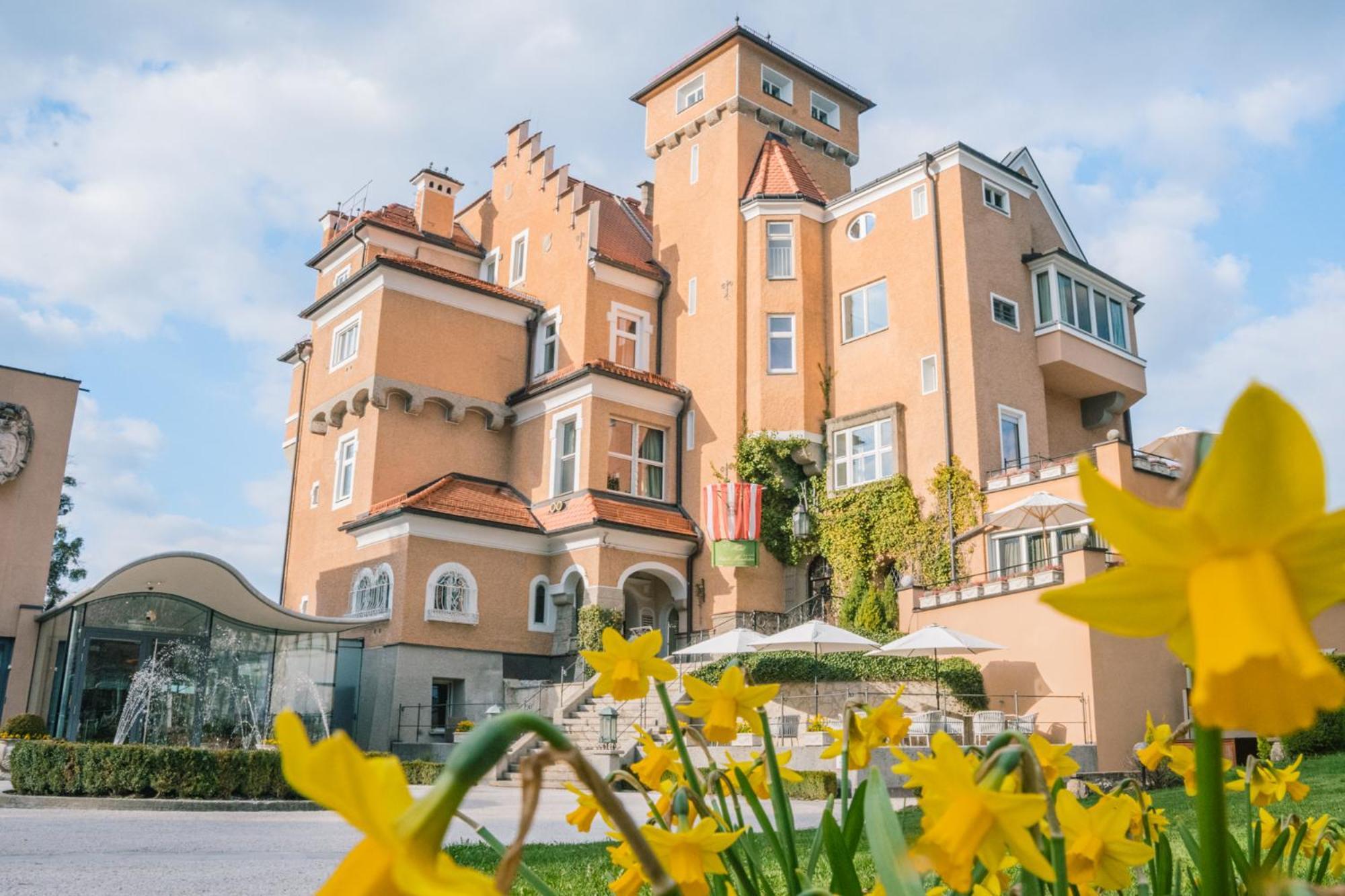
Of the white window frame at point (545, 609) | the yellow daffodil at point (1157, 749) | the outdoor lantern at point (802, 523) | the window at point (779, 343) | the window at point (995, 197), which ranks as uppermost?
the window at point (995, 197)

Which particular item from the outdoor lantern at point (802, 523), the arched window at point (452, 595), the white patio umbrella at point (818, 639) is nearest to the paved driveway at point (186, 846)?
the white patio umbrella at point (818, 639)

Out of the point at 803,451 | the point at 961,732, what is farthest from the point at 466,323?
the point at 961,732

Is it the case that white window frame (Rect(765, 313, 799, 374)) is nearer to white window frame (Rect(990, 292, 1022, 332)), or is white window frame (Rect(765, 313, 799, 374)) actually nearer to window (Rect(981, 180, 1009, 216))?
white window frame (Rect(990, 292, 1022, 332))

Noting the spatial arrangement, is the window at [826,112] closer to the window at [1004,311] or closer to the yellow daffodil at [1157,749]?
the window at [1004,311]

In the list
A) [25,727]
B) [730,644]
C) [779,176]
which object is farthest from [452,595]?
[779,176]

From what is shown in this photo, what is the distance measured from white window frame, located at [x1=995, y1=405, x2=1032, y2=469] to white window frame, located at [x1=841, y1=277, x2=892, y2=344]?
3468 mm

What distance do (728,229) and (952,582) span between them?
433 inches

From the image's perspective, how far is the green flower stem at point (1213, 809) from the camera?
814 mm

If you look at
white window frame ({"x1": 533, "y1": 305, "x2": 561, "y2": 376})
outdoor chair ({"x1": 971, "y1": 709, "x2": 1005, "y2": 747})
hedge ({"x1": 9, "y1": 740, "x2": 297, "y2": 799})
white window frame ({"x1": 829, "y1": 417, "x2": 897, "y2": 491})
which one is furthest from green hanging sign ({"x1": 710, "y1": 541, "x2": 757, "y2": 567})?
hedge ({"x1": 9, "y1": 740, "x2": 297, "y2": 799})

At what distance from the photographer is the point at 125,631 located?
19703 mm

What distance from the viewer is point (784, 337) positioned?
26453mm

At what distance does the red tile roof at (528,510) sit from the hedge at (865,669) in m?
5.75

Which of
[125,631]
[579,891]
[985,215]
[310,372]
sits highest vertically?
[985,215]

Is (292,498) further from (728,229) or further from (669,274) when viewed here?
(728,229)
